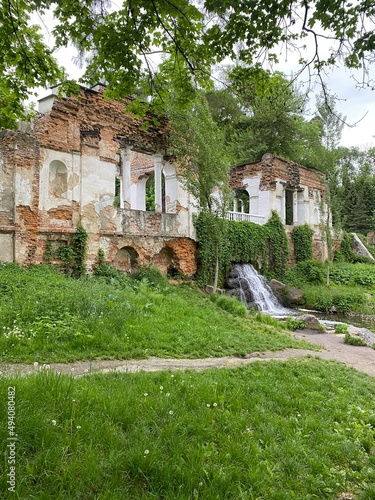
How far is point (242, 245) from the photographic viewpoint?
1759 cm

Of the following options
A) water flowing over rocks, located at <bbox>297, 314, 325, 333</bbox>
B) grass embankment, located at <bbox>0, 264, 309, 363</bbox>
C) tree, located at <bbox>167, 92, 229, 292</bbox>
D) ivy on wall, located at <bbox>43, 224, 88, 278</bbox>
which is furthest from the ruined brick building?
water flowing over rocks, located at <bbox>297, 314, 325, 333</bbox>

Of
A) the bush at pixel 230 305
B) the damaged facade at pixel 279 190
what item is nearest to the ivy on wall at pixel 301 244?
the damaged facade at pixel 279 190

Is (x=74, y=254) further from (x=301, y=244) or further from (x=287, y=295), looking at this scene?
(x=301, y=244)

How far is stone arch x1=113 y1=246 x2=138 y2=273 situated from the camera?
13562 millimetres

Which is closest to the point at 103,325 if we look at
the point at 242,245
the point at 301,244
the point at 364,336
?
the point at 364,336

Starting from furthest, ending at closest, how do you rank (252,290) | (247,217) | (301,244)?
(301,244), (247,217), (252,290)

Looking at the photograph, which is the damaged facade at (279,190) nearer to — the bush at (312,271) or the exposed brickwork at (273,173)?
the exposed brickwork at (273,173)

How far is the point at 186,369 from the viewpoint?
5.69 metres

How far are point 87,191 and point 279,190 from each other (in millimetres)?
13346

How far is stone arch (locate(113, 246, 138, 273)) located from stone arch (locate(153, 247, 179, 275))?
1.19 m

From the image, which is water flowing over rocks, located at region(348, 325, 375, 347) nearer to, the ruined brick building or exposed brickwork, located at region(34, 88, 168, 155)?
the ruined brick building

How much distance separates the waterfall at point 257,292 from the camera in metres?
15.6

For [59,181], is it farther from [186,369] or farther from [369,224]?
[369,224]

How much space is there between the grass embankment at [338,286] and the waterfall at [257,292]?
95.0 inches
